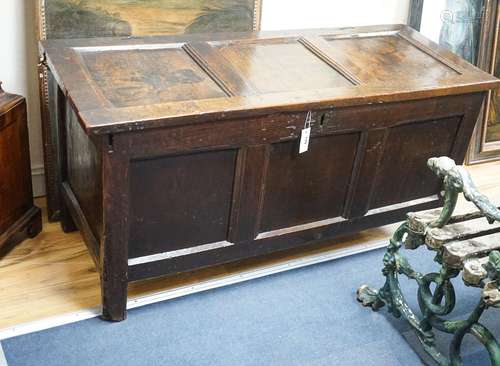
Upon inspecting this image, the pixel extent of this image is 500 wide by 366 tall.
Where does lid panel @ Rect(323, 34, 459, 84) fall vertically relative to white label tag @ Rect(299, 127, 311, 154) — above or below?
above

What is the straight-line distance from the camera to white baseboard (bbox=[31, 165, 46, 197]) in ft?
10.00

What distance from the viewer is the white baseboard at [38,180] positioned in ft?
10.00

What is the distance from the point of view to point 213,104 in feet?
7.14

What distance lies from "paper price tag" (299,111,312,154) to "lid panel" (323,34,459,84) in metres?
0.33

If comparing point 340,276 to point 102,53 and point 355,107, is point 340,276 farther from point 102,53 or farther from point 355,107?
point 102,53

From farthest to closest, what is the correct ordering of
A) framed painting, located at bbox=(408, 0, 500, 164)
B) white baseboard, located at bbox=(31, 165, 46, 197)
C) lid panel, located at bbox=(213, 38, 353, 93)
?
framed painting, located at bbox=(408, 0, 500, 164), white baseboard, located at bbox=(31, 165, 46, 197), lid panel, located at bbox=(213, 38, 353, 93)

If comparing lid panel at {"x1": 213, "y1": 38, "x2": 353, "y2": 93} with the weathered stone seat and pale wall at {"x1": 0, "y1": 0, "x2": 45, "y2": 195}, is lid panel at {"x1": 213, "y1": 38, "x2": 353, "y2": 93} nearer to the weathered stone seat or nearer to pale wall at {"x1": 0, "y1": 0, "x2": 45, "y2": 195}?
the weathered stone seat

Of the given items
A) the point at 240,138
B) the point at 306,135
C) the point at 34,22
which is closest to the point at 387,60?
the point at 306,135

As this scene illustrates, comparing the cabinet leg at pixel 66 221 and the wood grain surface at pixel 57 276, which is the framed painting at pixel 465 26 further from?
the cabinet leg at pixel 66 221

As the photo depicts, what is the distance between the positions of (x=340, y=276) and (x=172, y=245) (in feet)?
2.60

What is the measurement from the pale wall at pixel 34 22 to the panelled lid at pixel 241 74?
28 centimetres

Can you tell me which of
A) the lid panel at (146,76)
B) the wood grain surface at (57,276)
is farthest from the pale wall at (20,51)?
the wood grain surface at (57,276)

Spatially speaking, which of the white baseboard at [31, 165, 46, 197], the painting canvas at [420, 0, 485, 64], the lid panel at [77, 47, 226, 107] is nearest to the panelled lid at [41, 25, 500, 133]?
the lid panel at [77, 47, 226, 107]

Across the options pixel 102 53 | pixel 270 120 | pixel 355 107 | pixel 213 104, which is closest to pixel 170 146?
pixel 213 104
